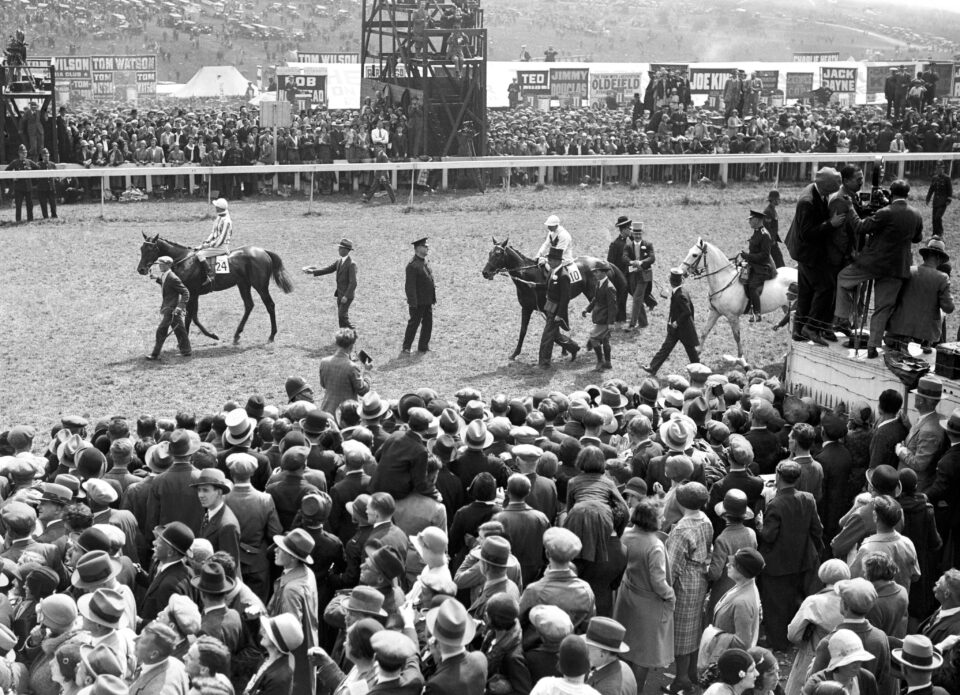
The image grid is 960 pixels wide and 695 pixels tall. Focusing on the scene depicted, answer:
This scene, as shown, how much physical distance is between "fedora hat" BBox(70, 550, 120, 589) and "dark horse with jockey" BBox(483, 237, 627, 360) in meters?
10.7

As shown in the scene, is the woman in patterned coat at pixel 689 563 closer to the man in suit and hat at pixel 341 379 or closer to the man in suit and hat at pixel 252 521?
the man in suit and hat at pixel 252 521

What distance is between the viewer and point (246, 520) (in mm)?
8328

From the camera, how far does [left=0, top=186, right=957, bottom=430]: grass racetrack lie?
52.7 feet

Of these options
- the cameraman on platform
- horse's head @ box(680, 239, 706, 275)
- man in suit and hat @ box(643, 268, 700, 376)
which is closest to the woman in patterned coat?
the cameraman on platform

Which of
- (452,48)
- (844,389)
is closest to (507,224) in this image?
(452,48)

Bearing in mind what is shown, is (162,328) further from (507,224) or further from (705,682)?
(705,682)

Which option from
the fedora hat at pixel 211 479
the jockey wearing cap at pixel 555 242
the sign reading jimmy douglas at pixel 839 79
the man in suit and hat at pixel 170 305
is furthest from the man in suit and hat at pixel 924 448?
the sign reading jimmy douglas at pixel 839 79

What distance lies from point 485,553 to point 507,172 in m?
23.6

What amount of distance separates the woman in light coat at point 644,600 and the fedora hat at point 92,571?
3.25 meters

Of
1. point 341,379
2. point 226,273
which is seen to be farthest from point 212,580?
point 226,273

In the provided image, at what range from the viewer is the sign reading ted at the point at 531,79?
1608 inches

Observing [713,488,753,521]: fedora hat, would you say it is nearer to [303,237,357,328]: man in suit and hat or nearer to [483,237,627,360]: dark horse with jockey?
[483,237,627,360]: dark horse with jockey

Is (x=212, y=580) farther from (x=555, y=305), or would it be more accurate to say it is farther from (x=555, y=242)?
(x=555, y=242)

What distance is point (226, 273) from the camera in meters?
17.9
